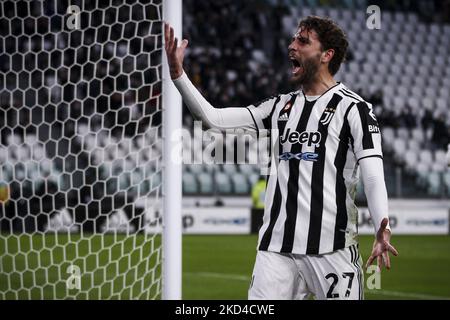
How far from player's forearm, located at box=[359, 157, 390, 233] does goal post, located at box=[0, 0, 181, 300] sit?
1.58m

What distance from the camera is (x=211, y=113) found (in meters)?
4.14

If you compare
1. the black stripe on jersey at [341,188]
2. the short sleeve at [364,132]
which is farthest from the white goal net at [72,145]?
the short sleeve at [364,132]

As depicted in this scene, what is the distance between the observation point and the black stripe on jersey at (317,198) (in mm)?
3934

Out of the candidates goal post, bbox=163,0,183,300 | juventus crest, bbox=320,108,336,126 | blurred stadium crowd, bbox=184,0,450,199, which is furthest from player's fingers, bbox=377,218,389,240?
blurred stadium crowd, bbox=184,0,450,199

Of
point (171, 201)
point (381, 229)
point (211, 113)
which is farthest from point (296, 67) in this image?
point (171, 201)

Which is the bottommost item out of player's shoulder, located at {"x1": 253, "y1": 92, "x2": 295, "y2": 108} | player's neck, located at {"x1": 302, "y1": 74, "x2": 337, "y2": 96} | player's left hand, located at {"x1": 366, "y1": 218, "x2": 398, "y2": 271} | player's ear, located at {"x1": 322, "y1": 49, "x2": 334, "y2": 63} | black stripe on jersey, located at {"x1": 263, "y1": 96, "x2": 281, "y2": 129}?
player's left hand, located at {"x1": 366, "y1": 218, "x2": 398, "y2": 271}

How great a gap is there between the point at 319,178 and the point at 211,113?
630 mm

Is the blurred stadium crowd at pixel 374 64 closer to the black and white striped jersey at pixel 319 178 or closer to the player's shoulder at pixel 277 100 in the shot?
the player's shoulder at pixel 277 100

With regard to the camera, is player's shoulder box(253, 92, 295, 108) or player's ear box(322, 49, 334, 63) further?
player's shoulder box(253, 92, 295, 108)

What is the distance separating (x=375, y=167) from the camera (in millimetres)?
3824

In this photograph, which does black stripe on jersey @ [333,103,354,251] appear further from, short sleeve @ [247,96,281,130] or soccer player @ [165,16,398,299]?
short sleeve @ [247,96,281,130]

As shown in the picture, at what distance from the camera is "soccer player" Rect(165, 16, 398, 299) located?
3908 mm

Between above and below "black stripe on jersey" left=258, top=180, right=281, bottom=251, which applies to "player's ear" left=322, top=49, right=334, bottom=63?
above
